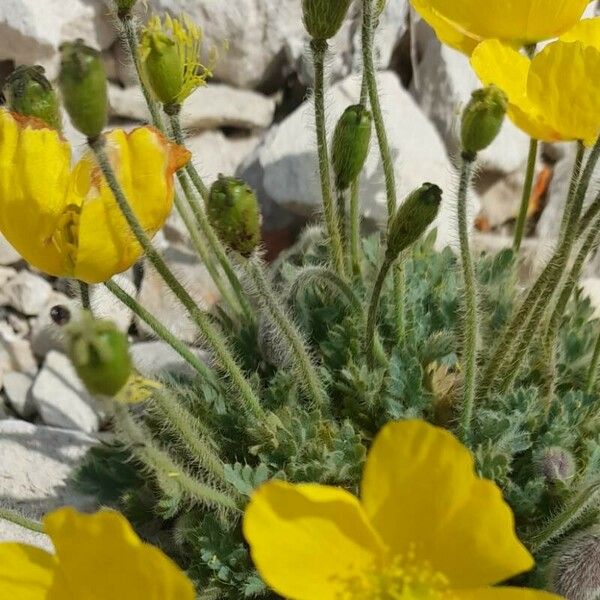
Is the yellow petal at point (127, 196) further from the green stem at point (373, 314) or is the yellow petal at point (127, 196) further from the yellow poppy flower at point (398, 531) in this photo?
the yellow poppy flower at point (398, 531)

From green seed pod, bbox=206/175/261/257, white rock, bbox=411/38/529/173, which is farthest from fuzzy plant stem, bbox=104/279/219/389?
white rock, bbox=411/38/529/173

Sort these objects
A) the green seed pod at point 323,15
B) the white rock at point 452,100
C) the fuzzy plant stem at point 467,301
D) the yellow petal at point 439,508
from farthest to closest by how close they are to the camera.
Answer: the white rock at point 452,100 < the green seed pod at point 323,15 < the fuzzy plant stem at point 467,301 < the yellow petal at point 439,508

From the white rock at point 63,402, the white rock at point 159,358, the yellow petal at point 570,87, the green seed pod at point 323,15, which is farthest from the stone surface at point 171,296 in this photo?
the yellow petal at point 570,87

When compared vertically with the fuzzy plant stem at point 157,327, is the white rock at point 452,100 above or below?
above

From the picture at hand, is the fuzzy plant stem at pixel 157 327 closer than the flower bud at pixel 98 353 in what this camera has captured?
No

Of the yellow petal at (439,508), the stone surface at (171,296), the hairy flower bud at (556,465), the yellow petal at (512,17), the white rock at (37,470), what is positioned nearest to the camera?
the yellow petal at (439,508)

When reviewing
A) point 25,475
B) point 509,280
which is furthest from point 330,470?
point 25,475

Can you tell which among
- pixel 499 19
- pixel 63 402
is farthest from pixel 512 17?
pixel 63 402

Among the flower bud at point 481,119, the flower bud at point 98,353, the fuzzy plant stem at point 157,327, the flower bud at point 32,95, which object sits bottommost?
the flower bud at point 98,353
